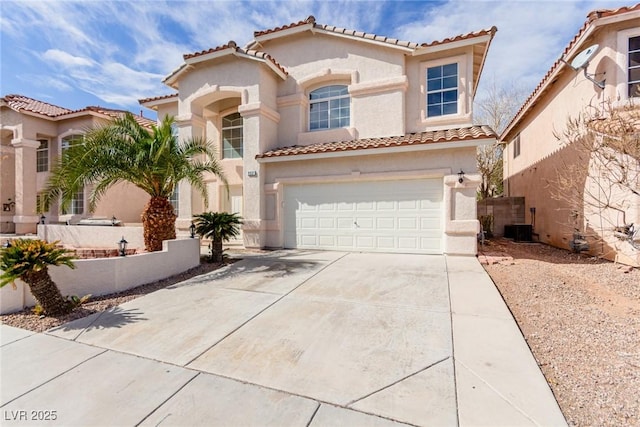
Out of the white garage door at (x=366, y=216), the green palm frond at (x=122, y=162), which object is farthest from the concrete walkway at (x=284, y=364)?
→ the white garage door at (x=366, y=216)

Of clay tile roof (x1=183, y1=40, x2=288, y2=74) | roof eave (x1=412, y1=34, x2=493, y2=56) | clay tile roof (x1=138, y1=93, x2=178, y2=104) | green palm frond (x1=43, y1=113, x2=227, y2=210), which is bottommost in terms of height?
green palm frond (x1=43, y1=113, x2=227, y2=210)

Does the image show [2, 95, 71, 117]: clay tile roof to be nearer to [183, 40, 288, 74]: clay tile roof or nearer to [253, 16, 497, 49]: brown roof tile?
[183, 40, 288, 74]: clay tile roof

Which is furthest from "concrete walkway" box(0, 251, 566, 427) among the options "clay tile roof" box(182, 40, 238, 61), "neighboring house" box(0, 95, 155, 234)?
"neighboring house" box(0, 95, 155, 234)

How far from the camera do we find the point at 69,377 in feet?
10.3

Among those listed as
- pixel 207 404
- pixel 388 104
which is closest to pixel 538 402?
pixel 207 404

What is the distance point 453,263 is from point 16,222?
905 inches

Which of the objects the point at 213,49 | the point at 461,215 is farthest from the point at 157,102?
Result: the point at 461,215

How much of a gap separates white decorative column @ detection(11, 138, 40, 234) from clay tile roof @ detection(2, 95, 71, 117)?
5.89 feet

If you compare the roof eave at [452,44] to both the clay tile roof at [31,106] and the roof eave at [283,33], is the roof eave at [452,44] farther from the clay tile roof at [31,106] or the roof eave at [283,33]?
the clay tile roof at [31,106]

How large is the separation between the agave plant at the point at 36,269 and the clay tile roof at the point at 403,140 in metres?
7.42

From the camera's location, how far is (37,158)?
17312 millimetres

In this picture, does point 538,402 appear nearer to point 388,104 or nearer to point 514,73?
point 388,104

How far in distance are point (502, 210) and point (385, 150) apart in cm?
982

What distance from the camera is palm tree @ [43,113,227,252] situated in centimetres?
709
